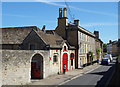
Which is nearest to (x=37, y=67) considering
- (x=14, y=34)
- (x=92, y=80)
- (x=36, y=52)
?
(x=36, y=52)

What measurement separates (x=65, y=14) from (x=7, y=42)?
14.5 m

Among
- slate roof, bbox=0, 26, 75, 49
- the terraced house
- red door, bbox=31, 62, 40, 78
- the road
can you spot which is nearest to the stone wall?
the terraced house

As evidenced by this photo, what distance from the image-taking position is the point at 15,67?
53.5 ft

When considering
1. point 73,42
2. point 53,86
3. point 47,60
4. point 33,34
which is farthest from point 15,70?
point 73,42

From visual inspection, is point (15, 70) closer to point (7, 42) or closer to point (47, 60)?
point (47, 60)

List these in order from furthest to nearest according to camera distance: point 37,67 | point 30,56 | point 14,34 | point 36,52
→ point 14,34
point 37,67
point 36,52
point 30,56

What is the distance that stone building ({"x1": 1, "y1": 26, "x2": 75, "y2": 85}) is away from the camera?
1606 cm

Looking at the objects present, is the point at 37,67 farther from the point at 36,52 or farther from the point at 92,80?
the point at 92,80

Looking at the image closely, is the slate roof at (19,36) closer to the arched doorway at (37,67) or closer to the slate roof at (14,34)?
the slate roof at (14,34)

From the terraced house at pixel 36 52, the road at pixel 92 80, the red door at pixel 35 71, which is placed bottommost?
the road at pixel 92 80

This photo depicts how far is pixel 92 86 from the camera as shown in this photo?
16.4 m

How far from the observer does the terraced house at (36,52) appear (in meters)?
16.2

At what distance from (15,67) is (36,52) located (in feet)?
13.1

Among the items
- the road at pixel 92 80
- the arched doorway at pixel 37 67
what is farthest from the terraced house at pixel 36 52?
the road at pixel 92 80
